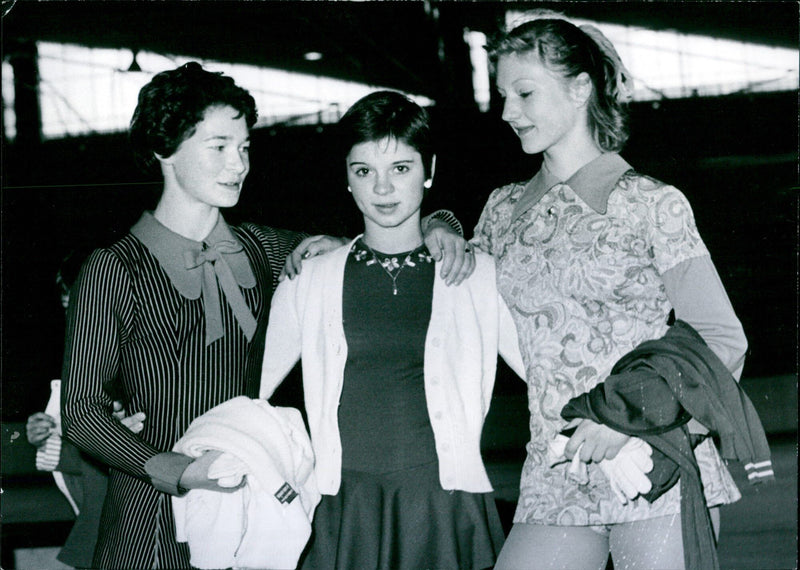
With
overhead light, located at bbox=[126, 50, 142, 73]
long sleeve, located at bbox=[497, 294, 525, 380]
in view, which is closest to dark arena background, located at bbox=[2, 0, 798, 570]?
overhead light, located at bbox=[126, 50, 142, 73]

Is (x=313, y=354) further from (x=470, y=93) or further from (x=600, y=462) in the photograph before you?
(x=470, y=93)

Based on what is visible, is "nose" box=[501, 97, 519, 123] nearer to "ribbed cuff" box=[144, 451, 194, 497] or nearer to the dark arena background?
the dark arena background

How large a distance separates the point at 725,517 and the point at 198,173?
95.4 inches

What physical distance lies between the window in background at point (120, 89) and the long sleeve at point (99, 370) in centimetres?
52

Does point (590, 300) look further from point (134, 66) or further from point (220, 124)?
point (134, 66)

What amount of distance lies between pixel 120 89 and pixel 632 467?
1.51 metres

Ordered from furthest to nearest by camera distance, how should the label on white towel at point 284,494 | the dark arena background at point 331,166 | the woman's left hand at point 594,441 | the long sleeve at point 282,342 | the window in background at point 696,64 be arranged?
the window in background at point 696,64 < the dark arena background at point 331,166 < the long sleeve at point 282,342 < the label on white towel at point 284,494 < the woman's left hand at point 594,441

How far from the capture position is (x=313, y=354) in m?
2.10

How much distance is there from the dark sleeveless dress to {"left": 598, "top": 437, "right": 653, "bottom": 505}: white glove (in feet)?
1.09

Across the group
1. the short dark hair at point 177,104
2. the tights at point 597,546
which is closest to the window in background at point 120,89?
the short dark hair at point 177,104

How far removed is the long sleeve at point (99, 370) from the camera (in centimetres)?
203

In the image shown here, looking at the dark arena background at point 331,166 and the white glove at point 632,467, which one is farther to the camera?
the dark arena background at point 331,166

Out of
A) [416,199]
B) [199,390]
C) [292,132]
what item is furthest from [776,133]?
[199,390]

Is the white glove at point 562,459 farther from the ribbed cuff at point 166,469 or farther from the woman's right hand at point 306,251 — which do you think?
the ribbed cuff at point 166,469
